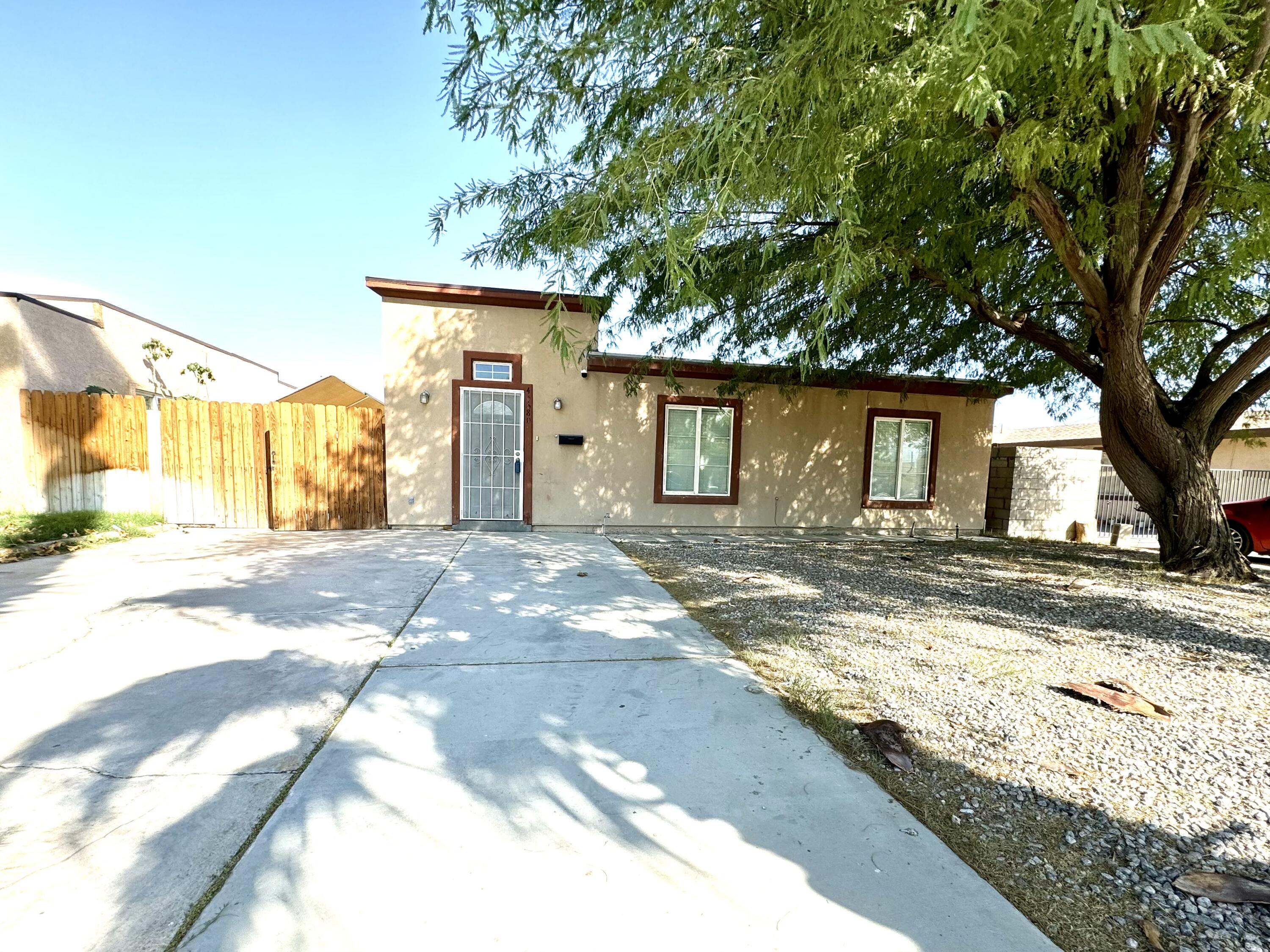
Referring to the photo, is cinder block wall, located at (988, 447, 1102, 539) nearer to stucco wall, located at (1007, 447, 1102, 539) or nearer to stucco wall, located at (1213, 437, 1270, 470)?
stucco wall, located at (1007, 447, 1102, 539)

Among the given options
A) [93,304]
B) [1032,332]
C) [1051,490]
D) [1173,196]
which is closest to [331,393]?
[93,304]

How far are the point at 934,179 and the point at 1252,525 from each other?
28.0 feet

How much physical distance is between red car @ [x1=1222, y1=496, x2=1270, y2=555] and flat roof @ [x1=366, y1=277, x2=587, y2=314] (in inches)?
446

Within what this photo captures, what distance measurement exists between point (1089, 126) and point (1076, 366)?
412 centimetres

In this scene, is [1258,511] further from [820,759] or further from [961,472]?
[820,759]

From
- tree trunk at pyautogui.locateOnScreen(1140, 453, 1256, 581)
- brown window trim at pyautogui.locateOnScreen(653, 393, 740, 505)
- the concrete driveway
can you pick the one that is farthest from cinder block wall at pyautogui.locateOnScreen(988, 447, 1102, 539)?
the concrete driveway

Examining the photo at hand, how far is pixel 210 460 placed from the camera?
27.5 feet

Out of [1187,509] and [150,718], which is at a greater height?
[1187,509]

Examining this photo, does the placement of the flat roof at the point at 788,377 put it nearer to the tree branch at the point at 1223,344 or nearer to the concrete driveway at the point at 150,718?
the tree branch at the point at 1223,344

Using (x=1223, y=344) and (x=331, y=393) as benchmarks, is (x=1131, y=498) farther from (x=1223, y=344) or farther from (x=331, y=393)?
(x=331, y=393)

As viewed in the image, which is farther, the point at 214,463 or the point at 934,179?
the point at 214,463

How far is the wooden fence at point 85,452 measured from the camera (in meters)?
7.96

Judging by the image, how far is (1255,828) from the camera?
1.89 metres

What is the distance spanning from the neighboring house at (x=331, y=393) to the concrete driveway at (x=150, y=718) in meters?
12.2
